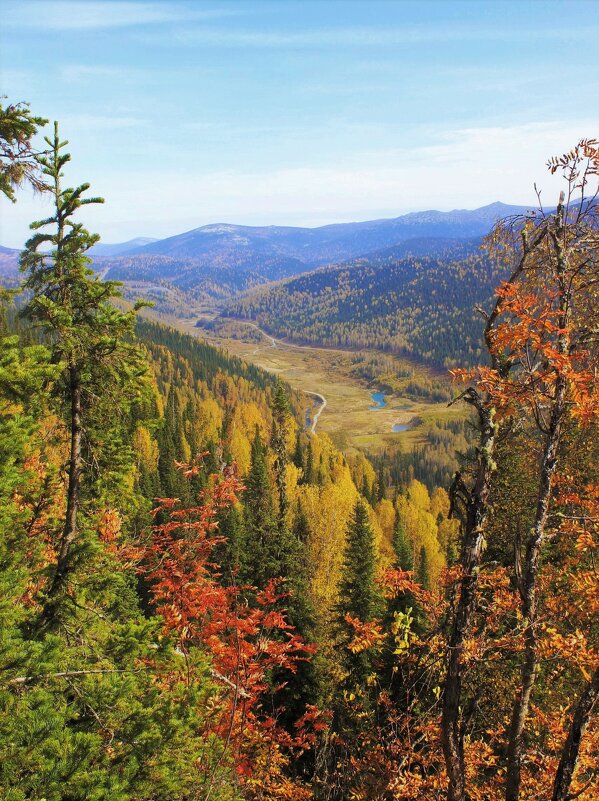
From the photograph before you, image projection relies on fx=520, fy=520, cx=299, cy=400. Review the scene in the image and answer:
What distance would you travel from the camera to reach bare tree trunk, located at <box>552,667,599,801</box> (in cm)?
791

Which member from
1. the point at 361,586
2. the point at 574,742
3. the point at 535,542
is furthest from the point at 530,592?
the point at 361,586

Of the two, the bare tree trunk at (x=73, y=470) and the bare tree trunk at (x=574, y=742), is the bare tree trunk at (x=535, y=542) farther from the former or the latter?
the bare tree trunk at (x=73, y=470)

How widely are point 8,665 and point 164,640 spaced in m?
3.40

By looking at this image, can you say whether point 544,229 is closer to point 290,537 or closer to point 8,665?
point 8,665

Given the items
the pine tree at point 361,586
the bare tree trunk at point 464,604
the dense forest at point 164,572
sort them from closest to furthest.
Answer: the dense forest at point 164,572 → the bare tree trunk at point 464,604 → the pine tree at point 361,586

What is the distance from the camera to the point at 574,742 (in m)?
8.04

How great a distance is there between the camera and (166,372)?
146 m

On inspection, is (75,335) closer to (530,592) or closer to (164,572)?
(164,572)

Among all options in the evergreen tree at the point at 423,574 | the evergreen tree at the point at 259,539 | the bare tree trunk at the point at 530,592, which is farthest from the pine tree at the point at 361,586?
the bare tree trunk at the point at 530,592

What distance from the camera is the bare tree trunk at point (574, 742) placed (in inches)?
312

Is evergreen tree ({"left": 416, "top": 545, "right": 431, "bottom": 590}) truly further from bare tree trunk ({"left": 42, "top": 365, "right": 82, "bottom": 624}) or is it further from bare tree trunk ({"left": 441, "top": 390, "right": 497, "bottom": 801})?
bare tree trunk ({"left": 42, "top": 365, "right": 82, "bottom": 624})

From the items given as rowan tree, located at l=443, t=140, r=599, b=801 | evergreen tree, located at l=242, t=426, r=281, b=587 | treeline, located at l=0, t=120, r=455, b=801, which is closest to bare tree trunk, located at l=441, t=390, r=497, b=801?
rowan tree, located at l=443, t=140, r=599, b=801

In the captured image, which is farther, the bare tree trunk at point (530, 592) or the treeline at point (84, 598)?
the bare tree trunk at point (530, 592)

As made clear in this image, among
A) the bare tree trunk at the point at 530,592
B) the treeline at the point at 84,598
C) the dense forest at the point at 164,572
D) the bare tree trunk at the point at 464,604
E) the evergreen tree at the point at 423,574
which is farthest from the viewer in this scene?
the evergreen tree at the point at 423,574
